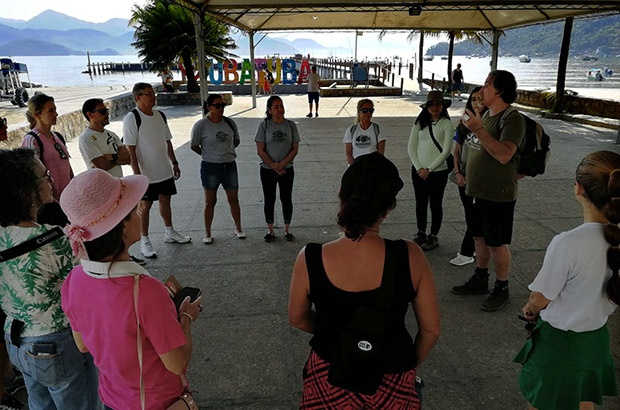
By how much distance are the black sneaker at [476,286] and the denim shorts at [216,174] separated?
267cm

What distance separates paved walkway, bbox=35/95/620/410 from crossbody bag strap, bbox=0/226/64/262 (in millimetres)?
1385

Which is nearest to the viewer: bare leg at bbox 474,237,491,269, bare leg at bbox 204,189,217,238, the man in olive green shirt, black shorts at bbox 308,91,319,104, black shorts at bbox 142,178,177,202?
the man in olive green shirt

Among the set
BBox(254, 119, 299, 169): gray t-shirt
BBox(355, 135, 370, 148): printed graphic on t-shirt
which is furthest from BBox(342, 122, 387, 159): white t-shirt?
BBox(254, 119, 299, 169): gray t-shirt

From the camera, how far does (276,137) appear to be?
4828 mm

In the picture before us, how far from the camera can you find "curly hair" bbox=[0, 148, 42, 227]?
1.86 m

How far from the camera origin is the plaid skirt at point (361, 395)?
155 centimetres

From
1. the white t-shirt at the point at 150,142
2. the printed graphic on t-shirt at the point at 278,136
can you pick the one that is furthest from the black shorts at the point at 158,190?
the printed graphic on t-shirt at the point at 278,136

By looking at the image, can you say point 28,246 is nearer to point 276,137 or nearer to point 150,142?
point 150,142

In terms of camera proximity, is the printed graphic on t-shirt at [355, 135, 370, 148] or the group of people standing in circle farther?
the printed graphic on t-shirt at [355, 135, 370, 148]

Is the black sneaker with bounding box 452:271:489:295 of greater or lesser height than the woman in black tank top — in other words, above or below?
below

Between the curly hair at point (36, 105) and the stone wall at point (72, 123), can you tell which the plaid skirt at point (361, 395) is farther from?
the stone wall at point (72, 123)

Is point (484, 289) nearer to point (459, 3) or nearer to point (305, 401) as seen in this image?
point (305, 401)

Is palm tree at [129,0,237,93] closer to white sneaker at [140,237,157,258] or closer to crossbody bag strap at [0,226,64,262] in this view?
white sneaker at [140,237,157,258]

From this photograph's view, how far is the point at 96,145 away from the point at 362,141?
267 centimetres
